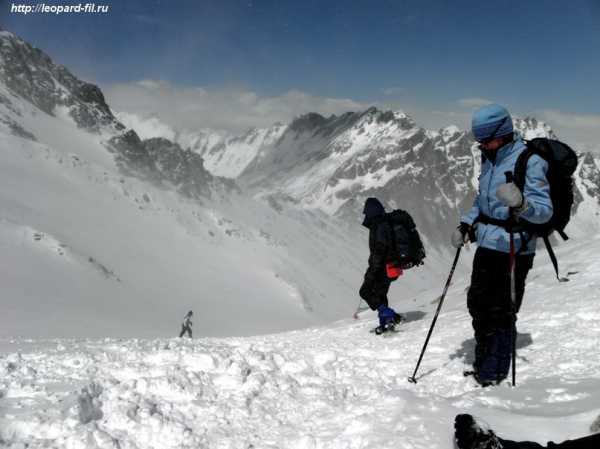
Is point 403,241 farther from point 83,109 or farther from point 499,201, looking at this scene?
point 83,109

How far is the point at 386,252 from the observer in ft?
30.7

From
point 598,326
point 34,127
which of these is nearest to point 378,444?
point 598,326

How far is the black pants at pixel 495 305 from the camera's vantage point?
6035 mm

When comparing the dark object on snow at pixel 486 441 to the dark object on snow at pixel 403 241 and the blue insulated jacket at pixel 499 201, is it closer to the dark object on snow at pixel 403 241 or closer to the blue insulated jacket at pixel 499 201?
the blue insulated jacket at pixel 499 201

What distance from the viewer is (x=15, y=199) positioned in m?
64.5

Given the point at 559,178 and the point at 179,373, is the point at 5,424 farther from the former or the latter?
the point at 559,178

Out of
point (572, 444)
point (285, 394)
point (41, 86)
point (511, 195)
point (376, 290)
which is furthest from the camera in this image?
point (41, 86)

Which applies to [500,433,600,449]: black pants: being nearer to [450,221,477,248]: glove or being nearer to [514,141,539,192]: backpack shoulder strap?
[514,141,539,192]: backpack shoulder strap

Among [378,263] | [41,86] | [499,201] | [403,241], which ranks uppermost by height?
[41,86]

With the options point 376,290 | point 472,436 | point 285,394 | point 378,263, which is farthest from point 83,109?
point 472,436

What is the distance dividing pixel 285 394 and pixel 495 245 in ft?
9.33

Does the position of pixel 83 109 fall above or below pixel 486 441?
above

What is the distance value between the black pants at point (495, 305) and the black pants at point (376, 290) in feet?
11.1

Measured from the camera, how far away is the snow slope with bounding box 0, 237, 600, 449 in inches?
178
